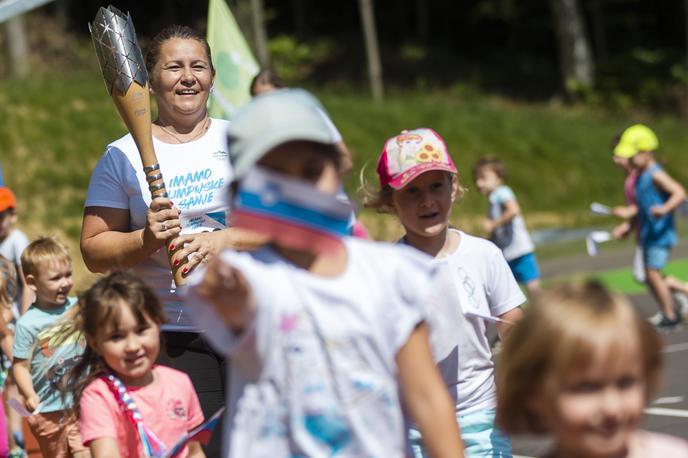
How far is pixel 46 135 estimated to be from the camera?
25.0m

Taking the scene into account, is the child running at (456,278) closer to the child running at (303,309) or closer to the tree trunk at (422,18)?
the child running at (303,309)

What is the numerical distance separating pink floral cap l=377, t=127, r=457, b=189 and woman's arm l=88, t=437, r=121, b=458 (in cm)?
149

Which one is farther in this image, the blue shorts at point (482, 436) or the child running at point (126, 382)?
the blue shorts at point (482, 436)

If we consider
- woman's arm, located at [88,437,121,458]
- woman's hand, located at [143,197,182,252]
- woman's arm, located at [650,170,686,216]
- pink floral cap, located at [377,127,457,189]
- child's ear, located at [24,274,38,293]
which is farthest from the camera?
woman's arm, located at [650,170,686,216]

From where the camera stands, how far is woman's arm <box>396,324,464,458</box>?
3.07 metres

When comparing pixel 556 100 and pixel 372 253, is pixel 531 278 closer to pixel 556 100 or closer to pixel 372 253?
pixel 372 253

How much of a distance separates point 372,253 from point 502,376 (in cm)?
44

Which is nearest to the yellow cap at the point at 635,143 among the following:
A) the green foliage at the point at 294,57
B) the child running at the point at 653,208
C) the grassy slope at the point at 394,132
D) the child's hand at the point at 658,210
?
the child running at the point at 653,208

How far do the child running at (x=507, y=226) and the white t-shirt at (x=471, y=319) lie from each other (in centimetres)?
793

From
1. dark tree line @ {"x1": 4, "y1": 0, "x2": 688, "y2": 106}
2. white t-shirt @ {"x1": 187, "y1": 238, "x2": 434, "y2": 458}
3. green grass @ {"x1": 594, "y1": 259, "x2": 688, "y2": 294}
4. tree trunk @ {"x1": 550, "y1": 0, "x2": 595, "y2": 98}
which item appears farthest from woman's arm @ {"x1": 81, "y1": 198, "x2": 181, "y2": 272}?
tree trunk @ {"x1": 550, "y1": 0, "x2": 595, "y2": 98}

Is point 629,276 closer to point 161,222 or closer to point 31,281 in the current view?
point 31,281

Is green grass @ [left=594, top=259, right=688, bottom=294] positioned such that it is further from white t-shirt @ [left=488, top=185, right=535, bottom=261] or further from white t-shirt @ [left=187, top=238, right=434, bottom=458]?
white t-shirt @ [left=187, top=238, right=434, bottom=458]

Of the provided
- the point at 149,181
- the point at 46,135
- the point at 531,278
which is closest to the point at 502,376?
the point at 149,181

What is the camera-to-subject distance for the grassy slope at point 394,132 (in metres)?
23.5
